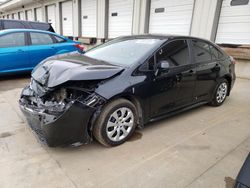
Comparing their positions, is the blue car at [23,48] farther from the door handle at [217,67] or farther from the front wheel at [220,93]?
the front wheel at [220,93]

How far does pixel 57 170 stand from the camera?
2252 millimetres

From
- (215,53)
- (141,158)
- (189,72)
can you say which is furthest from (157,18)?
(141,158)

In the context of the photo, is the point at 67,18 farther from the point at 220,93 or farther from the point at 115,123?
the point at 115,123

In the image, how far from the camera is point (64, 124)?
7.44ft

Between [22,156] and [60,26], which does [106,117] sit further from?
[60,26]

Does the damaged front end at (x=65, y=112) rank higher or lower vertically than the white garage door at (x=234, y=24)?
lower

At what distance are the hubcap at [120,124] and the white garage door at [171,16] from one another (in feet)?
21.6

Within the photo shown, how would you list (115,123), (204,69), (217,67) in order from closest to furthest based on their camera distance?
(115,123), (204,69), (217,67)

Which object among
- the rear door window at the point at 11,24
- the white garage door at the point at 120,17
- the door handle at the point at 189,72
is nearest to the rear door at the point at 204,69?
the door handle at the point at 189,72

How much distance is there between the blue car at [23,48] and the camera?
5371 millimetres

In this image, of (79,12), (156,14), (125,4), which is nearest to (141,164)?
(156,14)

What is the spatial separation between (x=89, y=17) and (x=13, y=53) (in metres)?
8.63

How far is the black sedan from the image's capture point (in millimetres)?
2334

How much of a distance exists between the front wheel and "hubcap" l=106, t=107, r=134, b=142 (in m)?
2.30
